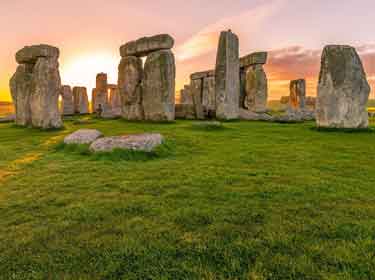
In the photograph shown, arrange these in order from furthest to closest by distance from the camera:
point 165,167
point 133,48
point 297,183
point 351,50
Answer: point 133,48 < point 351,50 < point 165,167 < point 297,183

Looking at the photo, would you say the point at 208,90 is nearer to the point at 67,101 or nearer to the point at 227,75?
the point at 227,75

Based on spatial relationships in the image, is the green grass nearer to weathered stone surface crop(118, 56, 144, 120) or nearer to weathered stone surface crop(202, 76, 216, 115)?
weathered stone surface crop(118, 56, 144, 120)

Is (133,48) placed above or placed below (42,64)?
above

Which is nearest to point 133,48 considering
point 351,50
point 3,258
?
point 351,50

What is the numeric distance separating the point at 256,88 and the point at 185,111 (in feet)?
17.4

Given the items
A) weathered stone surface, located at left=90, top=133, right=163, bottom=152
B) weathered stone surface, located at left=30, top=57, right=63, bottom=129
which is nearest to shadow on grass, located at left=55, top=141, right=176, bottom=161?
weathered stone surface, located at left=90, top=133, right=163, bottom=152

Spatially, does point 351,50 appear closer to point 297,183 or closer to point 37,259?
point 297,183

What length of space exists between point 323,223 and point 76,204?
2.41 metres

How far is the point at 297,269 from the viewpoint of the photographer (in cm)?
157

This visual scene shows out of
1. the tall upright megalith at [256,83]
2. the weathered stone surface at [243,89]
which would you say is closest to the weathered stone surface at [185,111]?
the tall upright megalith at [256,83]

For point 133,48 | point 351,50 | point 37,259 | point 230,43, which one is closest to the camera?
point 37,259

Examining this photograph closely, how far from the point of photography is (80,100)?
2025cm

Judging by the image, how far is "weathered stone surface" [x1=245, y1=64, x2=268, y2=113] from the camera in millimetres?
15602

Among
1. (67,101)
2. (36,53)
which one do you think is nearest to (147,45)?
(36,53)
